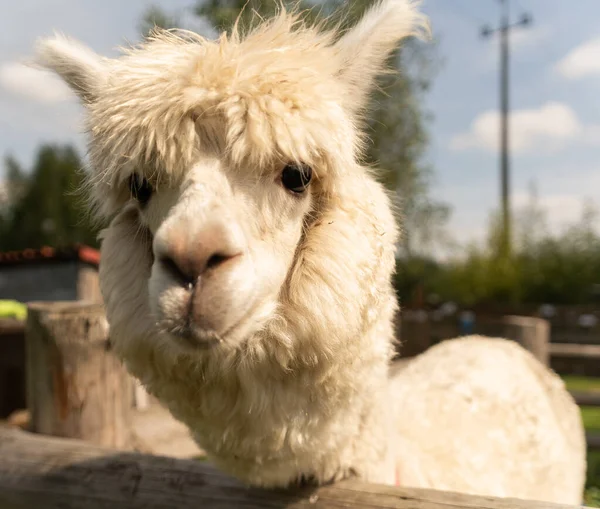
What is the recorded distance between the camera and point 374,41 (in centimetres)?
153

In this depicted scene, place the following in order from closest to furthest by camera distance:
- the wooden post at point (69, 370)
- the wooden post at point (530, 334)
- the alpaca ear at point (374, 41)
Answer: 1. the alpaca ear at point (374, 41)
2. the wooden post at point (69, 370)
3. the wooden post at point (530, 334)

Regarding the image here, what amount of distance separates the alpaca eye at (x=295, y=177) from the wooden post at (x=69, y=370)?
5.66 feet

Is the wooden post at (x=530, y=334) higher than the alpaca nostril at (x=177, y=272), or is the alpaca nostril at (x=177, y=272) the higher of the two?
the alpaca nostril at (x=177, y=272)

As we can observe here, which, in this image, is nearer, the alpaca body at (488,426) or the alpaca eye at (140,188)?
the alpaca eye at (140,188)

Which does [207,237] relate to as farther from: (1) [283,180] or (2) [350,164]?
(2) [350,164]

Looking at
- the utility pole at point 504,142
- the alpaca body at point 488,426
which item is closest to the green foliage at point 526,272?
the utility pole at point 504,142

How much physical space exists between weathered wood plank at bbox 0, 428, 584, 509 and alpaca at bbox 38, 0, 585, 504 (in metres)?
0.07

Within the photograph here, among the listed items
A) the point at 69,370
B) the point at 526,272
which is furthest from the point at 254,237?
the point at 526,272

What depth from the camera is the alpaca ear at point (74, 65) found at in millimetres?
1589

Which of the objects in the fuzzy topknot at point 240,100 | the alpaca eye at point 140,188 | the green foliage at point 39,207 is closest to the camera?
the fuzzy topknot at point 240,100

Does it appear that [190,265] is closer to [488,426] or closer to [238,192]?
[238,192]

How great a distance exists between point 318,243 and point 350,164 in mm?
241

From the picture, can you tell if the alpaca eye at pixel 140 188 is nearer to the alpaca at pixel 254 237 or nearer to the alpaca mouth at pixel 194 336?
the alpaca at pixel 254 237

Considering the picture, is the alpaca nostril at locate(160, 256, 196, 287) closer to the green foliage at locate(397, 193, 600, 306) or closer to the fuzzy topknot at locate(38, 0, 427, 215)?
the fuzzy topknot at locate(38, 0, 427, 215)
